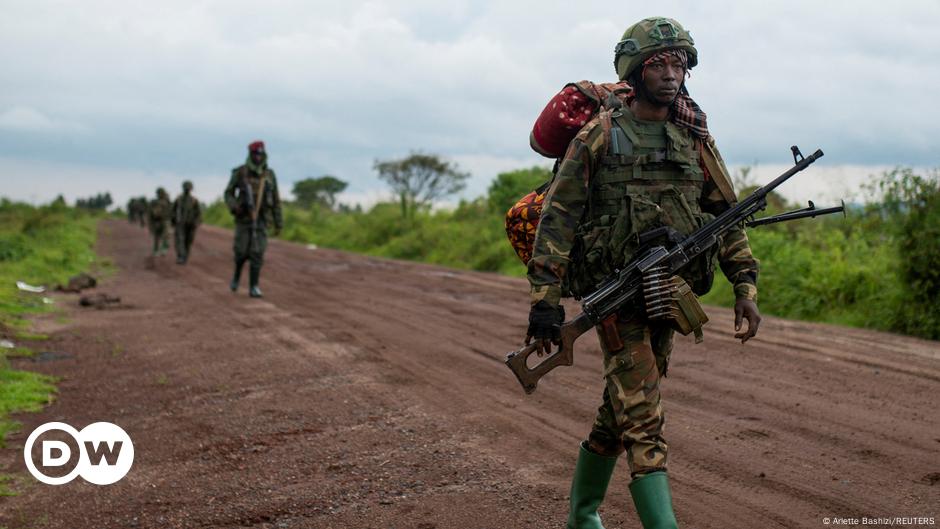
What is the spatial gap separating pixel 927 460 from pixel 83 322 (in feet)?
31.6

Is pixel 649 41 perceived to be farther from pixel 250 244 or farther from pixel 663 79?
pixel 250 244

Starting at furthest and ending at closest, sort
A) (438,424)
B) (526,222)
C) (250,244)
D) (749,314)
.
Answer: (250,244), (438,424), (526,222), (749,314)

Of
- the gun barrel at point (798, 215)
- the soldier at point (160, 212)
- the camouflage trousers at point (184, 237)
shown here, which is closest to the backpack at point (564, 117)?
the gun barrel at point (798, 215)

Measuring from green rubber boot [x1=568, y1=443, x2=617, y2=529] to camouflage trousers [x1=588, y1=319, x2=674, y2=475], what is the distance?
0.38 ft

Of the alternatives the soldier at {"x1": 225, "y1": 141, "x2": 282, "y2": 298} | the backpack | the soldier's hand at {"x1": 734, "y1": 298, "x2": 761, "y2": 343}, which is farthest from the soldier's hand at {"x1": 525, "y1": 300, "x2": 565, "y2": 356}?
the soldier at {"x1": 225, "y1": 141, "x2": 282, "y2": 298}

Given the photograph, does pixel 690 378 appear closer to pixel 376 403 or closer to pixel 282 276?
pixel 376 403

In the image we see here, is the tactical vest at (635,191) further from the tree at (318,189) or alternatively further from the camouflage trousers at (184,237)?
the tree at (318,189)

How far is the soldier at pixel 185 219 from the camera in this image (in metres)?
20.3

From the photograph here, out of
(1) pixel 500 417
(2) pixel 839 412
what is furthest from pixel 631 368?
(2) pixel 839 412

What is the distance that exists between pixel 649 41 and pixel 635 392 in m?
1.36

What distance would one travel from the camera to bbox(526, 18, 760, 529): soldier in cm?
347

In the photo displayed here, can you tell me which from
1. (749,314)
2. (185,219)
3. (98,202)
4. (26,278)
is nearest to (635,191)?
(749,314)

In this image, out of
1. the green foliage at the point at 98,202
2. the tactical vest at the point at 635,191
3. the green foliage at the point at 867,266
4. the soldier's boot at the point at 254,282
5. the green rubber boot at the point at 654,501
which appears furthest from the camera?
the green foliage at the point at 98,202

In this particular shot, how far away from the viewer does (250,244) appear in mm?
13180
